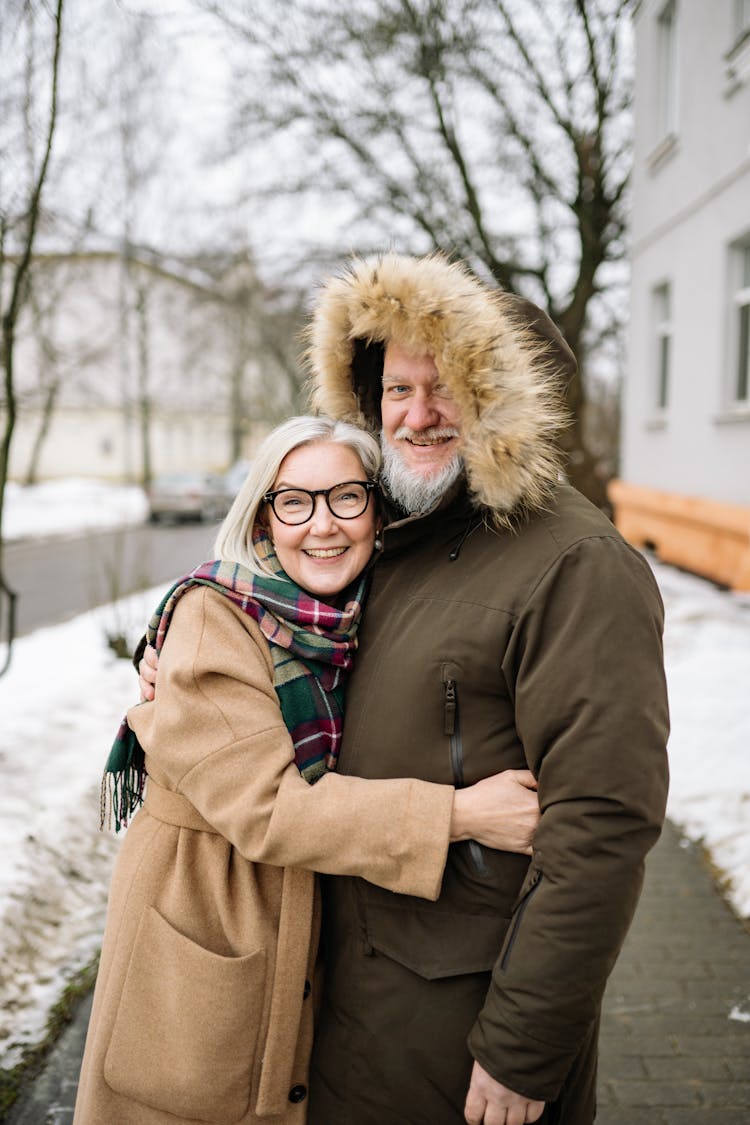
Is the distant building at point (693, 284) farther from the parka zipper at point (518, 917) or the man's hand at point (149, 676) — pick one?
the parka zipper at point (518, 917)

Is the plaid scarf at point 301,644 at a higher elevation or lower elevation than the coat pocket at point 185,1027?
higher

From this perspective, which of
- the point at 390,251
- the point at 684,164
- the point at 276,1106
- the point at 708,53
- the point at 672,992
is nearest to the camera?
the point at 276,1106

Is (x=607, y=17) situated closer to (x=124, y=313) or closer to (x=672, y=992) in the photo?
(x=672, y=992)

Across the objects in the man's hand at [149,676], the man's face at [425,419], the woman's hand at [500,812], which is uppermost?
the man's face at [425,419]

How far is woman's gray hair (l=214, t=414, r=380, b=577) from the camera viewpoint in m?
2.08

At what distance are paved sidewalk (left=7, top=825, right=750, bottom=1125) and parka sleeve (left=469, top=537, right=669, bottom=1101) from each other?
1.49 m

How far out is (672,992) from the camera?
11.1 ft

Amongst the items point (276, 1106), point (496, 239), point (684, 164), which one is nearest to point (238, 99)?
point (496, 239)

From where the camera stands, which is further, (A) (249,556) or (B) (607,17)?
(B) (607,17)

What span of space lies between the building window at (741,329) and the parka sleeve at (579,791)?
9012mm

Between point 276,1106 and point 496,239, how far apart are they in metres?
17.1

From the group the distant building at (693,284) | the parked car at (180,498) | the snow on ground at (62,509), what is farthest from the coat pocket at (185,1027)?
the parked car at (180,498)

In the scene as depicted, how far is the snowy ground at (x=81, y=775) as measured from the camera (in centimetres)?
361

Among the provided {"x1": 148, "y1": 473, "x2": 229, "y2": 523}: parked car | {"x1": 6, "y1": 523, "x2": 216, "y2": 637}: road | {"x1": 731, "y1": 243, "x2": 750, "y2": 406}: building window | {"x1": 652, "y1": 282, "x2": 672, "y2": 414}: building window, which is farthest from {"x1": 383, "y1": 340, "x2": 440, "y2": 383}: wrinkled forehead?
{"x1": 148, "y1": 473, "x2": 229, "y2": 523}: parked car
